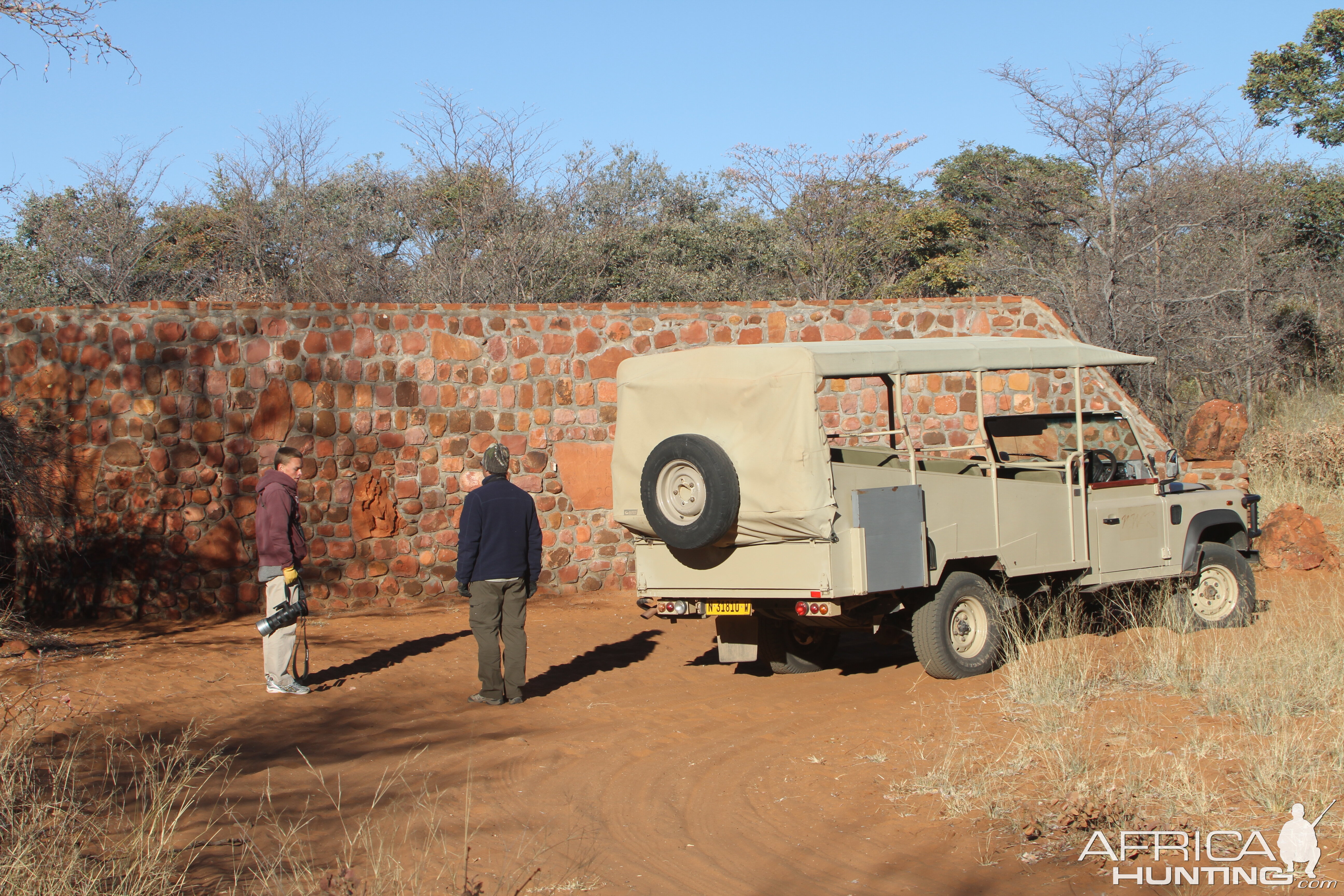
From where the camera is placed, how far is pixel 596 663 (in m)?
10.1

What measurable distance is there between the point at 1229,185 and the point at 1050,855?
18642 mm

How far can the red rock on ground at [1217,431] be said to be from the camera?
12.8 metres

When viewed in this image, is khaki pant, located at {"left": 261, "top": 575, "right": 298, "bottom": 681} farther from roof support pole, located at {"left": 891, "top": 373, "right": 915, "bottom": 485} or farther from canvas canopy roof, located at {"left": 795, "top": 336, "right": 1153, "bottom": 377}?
roof support pole, located at {"left": 891, "top": 373, "right": 915, "bottom": 485}

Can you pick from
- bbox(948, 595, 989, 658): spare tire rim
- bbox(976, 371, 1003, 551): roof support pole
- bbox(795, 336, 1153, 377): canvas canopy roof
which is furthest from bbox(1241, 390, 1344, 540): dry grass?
bbox(948, 595, 989, 658): spare tire rim

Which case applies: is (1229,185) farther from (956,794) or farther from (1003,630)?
(956,794)

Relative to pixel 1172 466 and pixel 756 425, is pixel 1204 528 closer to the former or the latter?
pixel 1172 466

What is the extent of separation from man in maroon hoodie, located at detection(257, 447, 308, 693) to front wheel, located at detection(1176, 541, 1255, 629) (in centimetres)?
707

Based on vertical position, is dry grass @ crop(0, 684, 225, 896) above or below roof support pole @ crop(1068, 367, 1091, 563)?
below

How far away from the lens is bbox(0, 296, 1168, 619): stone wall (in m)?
11.6

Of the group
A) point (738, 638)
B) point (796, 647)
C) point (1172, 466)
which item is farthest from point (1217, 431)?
point (738, 638)

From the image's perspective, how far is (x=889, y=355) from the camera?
8.09 meters

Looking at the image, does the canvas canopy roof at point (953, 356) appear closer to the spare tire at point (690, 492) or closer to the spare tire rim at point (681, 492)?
the spare tire at point (690, 492)

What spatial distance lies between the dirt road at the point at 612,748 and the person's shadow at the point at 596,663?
0.03m

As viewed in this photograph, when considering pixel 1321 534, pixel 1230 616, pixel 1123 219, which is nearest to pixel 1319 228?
pixel 1123 219
